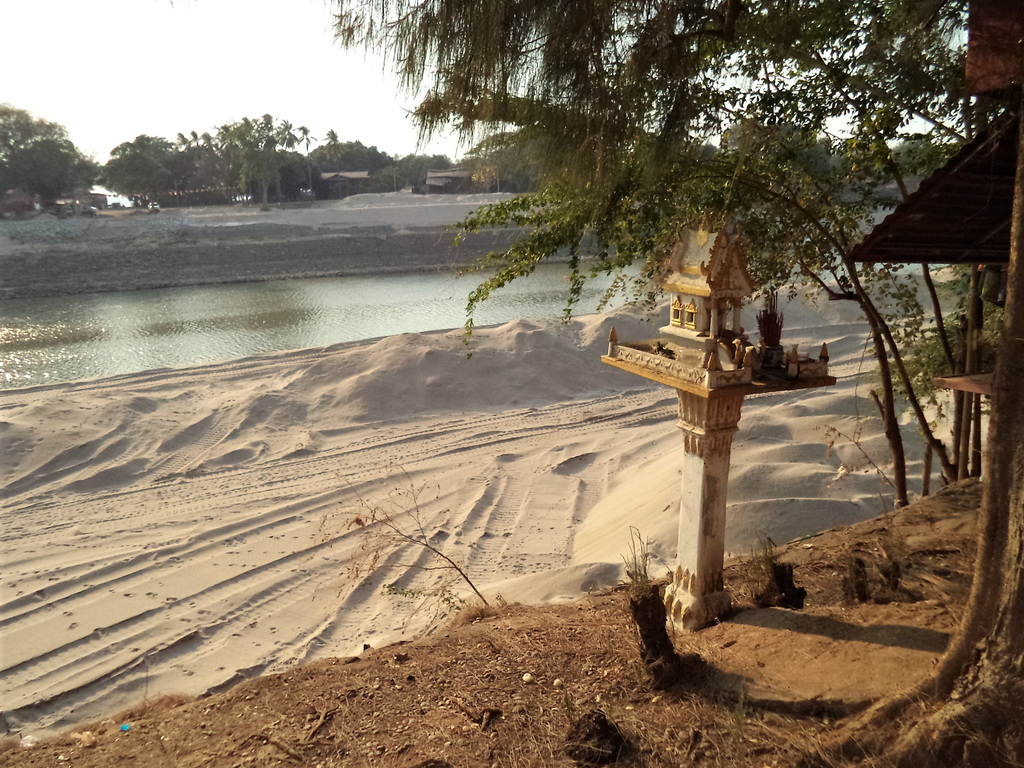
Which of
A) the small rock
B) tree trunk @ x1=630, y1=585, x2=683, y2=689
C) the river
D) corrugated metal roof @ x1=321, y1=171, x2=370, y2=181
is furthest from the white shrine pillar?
corrugated metal roof @ x1=321, y1=171, x2=370, y2=181

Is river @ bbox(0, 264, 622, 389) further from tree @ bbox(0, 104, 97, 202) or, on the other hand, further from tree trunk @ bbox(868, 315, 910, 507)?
tree @ bbox(0, 104, 97, 202)

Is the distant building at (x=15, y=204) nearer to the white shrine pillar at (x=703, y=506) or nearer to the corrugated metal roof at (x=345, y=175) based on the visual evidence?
→ the corrugated metal roof at (x=345, y=175)

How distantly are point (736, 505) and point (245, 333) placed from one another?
1958cm

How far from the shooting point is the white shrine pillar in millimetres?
5227

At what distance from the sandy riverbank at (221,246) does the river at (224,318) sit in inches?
64.5

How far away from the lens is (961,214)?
175 inches

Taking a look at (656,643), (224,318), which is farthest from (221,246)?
(656,643)

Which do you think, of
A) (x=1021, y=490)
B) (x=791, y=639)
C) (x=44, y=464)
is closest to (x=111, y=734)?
(x=791, y=639)

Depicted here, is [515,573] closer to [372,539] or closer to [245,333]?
[372,539]

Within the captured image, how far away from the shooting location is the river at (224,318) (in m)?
21.4

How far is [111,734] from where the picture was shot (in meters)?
5.25

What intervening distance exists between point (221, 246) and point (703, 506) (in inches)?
1497

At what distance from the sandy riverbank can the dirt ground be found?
87.3 ft

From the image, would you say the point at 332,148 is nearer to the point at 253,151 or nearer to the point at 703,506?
the point at 253,151
